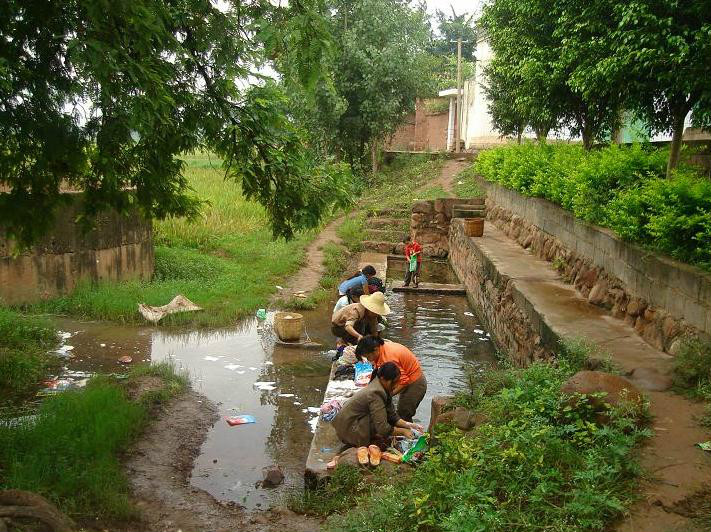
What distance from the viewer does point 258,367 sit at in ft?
30.9

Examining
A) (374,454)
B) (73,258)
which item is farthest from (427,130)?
(374,454)

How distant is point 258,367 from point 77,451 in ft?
12.2

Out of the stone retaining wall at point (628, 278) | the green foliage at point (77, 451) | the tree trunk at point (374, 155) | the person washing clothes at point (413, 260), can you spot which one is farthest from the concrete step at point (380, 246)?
the green foliage at point (77, 451)

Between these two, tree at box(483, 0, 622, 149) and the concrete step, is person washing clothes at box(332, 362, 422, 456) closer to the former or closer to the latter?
tree at box(483, 0, 622, 149)

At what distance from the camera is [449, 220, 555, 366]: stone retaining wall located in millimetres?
8438

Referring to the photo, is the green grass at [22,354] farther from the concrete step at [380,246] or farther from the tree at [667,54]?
the concrete step at [380,246]

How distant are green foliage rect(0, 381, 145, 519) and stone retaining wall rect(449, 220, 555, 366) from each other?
4.56m

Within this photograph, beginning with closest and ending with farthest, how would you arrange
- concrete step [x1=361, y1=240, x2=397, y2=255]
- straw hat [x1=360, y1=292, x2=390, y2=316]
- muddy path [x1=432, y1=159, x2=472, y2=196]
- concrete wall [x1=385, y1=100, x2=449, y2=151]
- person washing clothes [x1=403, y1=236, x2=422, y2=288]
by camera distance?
straw hat [x1=360, y1=292, x2=390, y2=316], person washing clothes [x1=403, y1=236, x2=422, y2=288], concrete step [x1=361, y1=240, x2=397, y2=255], muddy path [x1=432, y1=159, x2=472, y2=196], concrete wall [x1=385, y1=100, x2=449, y2=151]

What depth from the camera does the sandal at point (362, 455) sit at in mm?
5531

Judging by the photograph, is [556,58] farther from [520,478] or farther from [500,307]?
[520,478]

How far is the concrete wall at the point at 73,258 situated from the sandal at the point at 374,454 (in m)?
6.53

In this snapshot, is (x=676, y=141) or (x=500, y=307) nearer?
(x=676, y=141)

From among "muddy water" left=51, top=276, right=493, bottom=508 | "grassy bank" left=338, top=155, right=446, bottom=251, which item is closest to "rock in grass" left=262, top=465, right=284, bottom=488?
"muddy water" left=51, top=276, right=493, bottom=508

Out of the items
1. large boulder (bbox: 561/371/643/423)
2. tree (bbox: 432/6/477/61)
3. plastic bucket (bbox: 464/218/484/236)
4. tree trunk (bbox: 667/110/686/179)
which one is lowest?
large boulder (bbox: 561/371/643/423)
